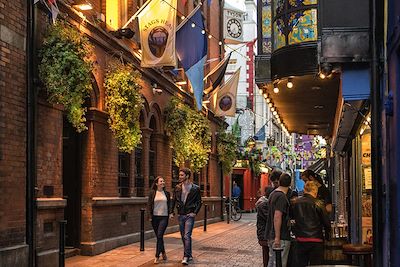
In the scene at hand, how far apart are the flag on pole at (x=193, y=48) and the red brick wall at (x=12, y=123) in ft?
20.1

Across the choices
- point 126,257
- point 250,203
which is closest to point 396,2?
point 126,257

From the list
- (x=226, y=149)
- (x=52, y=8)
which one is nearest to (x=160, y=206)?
(x=52, y=8)

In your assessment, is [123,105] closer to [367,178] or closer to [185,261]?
[185,261]

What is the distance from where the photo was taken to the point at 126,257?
537 inches

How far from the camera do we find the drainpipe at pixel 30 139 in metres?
10.7

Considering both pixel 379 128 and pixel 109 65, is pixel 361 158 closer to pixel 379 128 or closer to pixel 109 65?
pixel 379 128

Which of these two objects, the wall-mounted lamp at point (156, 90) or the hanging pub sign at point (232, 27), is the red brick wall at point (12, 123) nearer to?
the wall-mounted lamp at point (156, 90)

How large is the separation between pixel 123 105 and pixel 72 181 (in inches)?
81.8

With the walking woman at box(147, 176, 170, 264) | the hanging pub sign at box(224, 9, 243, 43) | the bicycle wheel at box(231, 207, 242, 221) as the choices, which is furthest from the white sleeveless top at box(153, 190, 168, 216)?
the hanging pub sign at box(224, 9, 243, 43)

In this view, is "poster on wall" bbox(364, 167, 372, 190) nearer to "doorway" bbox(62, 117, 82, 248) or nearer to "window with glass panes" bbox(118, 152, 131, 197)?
"doorway" bbox(62, 117, 82, 248)

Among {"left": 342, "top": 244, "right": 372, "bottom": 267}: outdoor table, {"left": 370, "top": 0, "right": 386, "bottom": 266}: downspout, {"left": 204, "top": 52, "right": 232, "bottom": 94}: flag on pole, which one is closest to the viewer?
{"left": 370, "top": 0, "right": 386, "bottom": 266}: downspout

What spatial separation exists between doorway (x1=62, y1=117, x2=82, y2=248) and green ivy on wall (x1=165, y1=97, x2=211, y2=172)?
6032 mm

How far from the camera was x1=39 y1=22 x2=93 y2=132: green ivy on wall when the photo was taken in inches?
428

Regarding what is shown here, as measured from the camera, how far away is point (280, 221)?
852 centimetres
